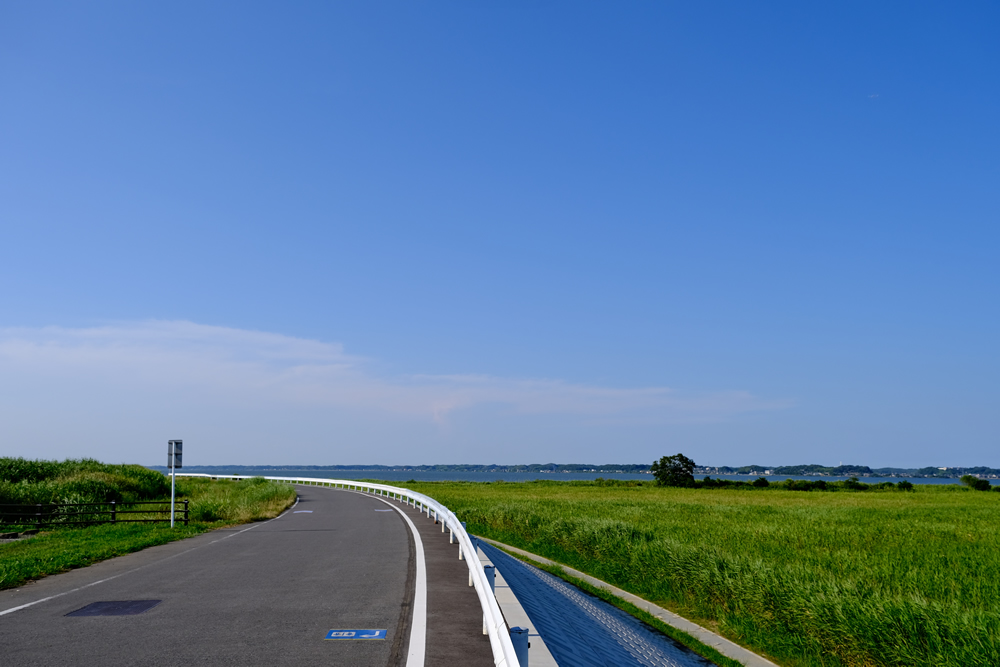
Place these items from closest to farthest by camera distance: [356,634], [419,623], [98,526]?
[356,634] → [419,623] → [98,526]

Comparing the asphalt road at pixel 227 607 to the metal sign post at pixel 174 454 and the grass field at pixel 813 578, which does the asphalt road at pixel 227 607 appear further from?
the metal sign post at pixel 174 454

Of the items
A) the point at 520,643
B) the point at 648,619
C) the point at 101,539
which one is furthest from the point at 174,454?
the point at 520,643

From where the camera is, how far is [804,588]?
36.2 ft

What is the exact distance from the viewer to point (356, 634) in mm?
7734

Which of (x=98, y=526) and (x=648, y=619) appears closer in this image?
(x=648, y=619)

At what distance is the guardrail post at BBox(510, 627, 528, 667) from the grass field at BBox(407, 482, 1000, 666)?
21.0ft

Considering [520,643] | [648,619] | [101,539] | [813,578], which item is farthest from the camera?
[101,539]

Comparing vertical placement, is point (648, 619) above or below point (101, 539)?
below

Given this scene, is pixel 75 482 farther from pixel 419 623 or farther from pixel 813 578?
pixel 813 578

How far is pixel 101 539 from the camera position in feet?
65.4

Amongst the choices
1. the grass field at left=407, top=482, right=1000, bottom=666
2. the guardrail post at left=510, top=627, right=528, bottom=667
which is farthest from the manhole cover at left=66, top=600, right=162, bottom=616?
the grass field at left=407, top=482, right=1000, bottom=666

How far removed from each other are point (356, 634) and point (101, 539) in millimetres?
15915

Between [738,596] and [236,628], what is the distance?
8561mm

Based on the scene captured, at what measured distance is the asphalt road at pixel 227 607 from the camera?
6.89 metres
